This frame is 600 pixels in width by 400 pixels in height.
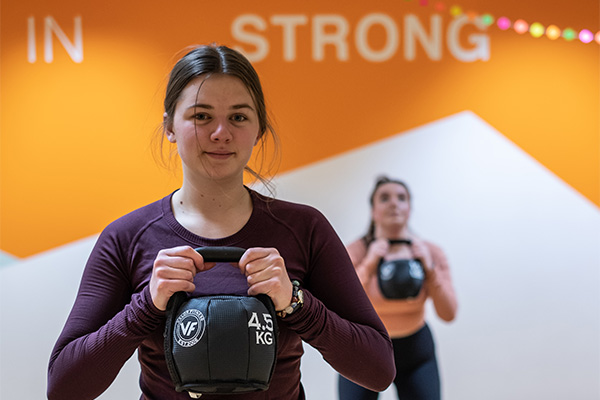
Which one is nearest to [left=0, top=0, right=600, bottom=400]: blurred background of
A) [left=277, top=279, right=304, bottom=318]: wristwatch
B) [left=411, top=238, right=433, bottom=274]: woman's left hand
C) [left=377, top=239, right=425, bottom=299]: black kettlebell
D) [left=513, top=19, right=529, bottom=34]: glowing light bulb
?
[left=513, top=19, right=529, bottom=34]: glowing light bulb

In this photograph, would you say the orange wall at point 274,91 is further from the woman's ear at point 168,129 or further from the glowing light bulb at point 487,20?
the woman's ear at point 168,129

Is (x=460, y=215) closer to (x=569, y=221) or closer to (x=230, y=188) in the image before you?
(x=569, y=221)

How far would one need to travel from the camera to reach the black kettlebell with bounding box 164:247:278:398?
0.93 m

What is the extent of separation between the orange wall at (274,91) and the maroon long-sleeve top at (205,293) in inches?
81.6

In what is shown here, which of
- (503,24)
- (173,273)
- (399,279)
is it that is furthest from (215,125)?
(503,24)

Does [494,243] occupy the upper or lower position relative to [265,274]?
upper

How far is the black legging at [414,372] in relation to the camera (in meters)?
3.04

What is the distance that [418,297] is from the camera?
315cm

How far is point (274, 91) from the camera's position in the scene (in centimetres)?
329

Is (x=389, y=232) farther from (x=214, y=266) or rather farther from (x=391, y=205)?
(x=214, y=266)

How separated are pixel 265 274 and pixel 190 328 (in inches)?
5.5

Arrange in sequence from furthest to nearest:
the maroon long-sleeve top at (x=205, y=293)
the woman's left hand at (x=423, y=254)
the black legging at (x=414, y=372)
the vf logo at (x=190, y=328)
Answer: the woman's left hand at (x=423, y=254) → the black legging at (x=414, y=372) → the maroon long-sleeve top at (x=205, y=293) → the vf logo at (x=190, y=328)

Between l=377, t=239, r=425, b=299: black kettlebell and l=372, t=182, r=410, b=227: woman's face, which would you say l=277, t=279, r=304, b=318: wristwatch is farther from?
l=372, t=182, r=410, b=227: woman's face

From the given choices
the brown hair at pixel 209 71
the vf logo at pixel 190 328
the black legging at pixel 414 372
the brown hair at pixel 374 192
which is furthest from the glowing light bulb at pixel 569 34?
the vf logo at pixel 190 328
